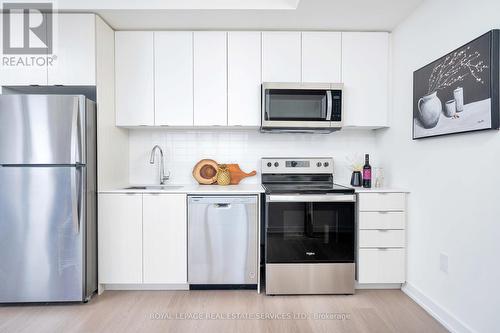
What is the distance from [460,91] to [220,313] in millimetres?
2158

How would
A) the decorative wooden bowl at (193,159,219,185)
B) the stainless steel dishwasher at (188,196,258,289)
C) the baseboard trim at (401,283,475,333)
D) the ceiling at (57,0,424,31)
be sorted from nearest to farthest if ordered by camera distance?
the baseboard trim at (401,283,475,333)
the ceiling at (57,0,424,31)
the stainless steel dishwasher at (188,196,258,289)
the decorative wooden bowl at (193,159,219,185)

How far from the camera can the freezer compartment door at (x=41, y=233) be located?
2.06 m

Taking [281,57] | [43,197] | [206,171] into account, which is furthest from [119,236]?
[281,57]

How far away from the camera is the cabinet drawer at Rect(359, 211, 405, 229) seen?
7.58ft

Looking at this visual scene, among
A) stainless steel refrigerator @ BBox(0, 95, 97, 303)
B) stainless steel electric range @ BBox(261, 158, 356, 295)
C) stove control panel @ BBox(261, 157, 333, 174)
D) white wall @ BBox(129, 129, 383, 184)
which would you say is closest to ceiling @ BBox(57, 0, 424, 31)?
stainless steel refrigerator @ BBox(0, 95, 97, 303)

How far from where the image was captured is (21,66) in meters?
2.27

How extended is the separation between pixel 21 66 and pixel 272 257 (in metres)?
2.54

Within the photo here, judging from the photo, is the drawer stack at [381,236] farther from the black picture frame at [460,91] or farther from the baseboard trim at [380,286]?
the black picture frame at [460,91]

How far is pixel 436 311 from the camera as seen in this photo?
1982 mm

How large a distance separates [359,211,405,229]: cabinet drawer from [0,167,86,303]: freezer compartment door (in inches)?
86.6

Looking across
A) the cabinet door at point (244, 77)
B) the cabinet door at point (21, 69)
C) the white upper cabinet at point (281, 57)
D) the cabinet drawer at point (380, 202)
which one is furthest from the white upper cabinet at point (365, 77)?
the cabinet door at point (21, 69)

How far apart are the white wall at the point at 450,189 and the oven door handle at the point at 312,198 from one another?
54 cm

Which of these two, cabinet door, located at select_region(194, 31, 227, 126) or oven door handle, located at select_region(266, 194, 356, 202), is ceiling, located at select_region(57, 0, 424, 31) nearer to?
cabinet door, located at select_region(194, 31, 227, 126)

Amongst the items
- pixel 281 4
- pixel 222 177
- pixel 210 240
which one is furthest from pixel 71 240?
pixel 281 4
